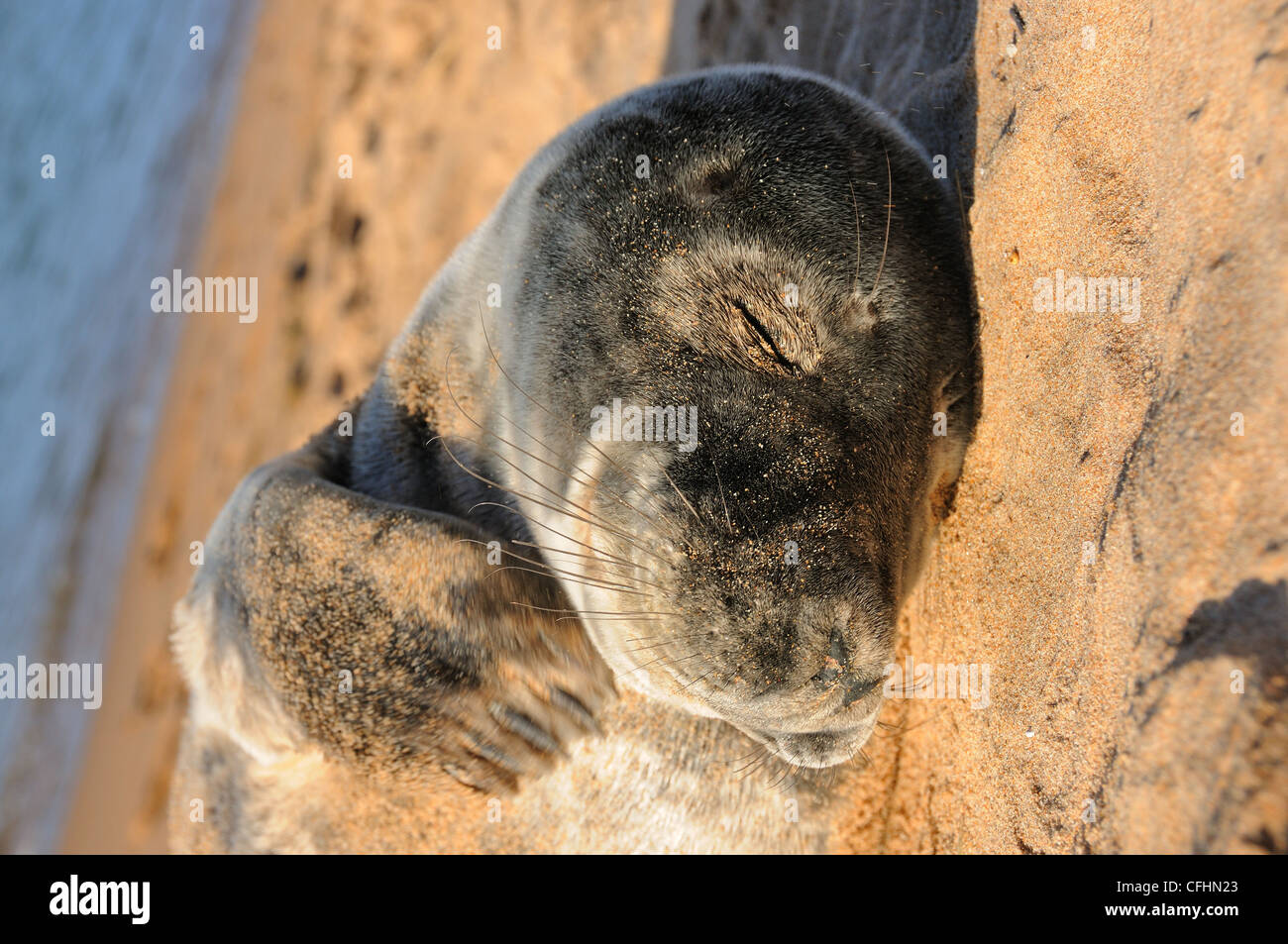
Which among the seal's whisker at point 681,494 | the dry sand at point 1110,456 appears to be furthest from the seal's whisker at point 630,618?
the dry sand at point 1110,456

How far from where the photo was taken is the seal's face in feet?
5.83

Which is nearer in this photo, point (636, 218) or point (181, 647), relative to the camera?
point (636, 218)

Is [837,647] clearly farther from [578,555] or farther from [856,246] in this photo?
[856,246]

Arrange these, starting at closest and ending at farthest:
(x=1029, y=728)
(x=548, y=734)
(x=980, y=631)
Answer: (x=1029, y=728) → (x=980, y=631) → (x=548, y=734)

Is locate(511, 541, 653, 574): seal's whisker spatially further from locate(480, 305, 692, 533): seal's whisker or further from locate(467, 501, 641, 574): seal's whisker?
locate(480, 305, 692, 533): seal's whisker

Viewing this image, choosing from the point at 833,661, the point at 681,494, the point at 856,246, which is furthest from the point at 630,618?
the point at 856,246

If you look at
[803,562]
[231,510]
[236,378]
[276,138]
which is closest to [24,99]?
[276,138]

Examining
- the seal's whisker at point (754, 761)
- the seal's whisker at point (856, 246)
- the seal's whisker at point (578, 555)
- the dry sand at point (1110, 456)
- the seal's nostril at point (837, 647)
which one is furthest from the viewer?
the seal's whisker at point (754, 761)

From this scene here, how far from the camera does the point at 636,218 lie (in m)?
2.11

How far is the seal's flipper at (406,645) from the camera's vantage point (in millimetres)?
2398

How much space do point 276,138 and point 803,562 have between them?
666cm

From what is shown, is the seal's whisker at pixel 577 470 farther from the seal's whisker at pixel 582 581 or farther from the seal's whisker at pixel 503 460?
the seal's whisker at pixel 582 581

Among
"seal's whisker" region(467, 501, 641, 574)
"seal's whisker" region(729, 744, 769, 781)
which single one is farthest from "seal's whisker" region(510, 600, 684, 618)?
"seal's whisker" region(729, 744, 769, 781)
